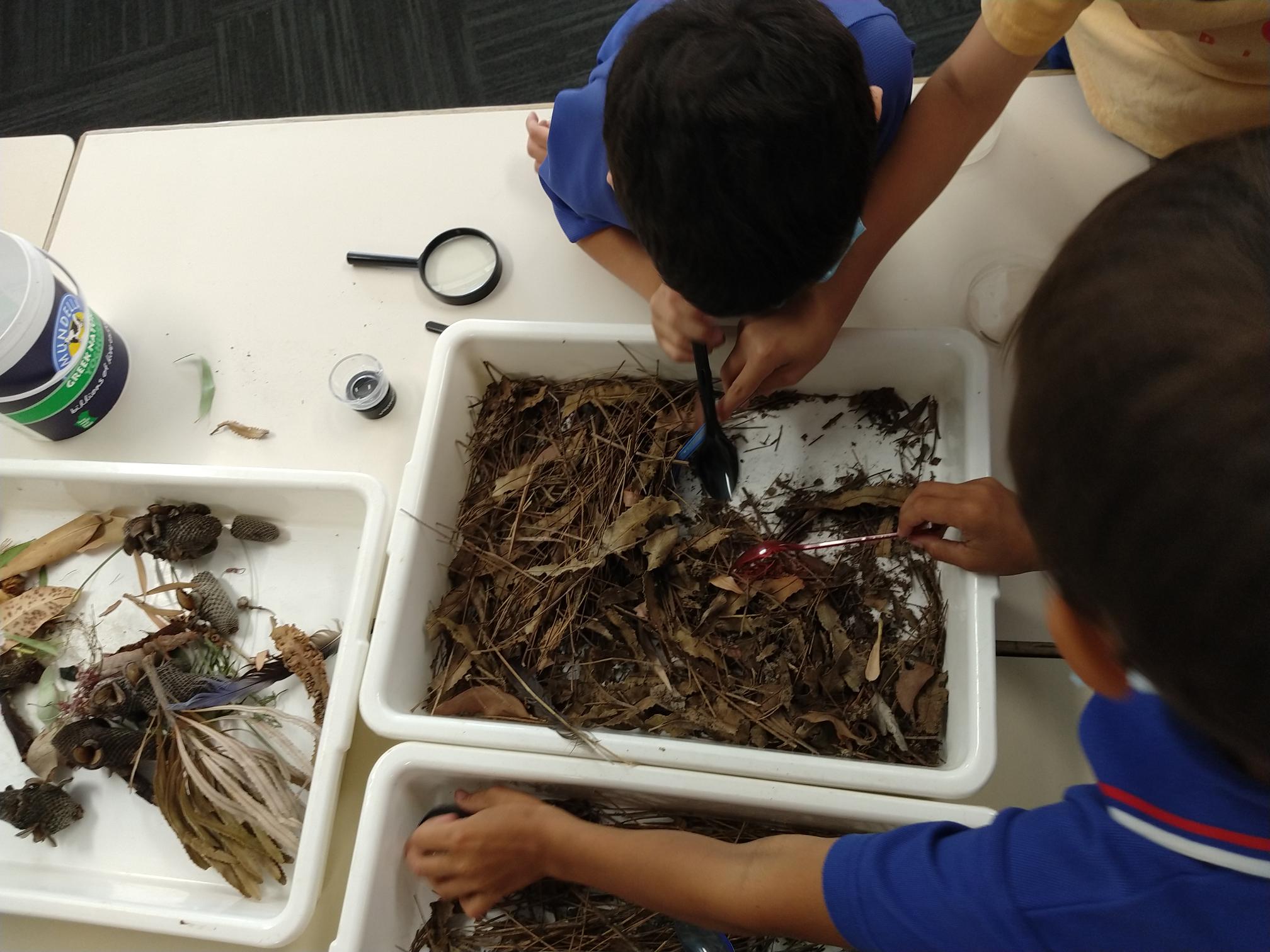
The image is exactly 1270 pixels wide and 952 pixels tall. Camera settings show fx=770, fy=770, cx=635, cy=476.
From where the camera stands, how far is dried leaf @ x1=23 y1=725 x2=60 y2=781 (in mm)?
916

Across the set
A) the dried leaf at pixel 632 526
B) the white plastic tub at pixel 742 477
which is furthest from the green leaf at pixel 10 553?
the dried leaf at pixel 632 526

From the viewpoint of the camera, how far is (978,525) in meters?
0.79

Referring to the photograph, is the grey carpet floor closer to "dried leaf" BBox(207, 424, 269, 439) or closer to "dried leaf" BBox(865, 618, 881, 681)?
"dried leaf" BBox(207, 424, 269, 439)

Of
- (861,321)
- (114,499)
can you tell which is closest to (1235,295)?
(861,321)

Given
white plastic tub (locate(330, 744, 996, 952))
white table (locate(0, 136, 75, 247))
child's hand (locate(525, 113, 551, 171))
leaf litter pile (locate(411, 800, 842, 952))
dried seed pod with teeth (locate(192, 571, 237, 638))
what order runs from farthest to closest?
1. white table (locate(0, 136, 75, 247))
2. child's hand (locate(525, 113, 551, 171))
3. dried seed pod with teeth (locate(192, 571, 237, 638))
4. leaf litter pile (locate(411, 800, 842, 952))
5. white plastic tub (locate(330, 744, 996, 952))

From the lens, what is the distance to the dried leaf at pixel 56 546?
3.37ft

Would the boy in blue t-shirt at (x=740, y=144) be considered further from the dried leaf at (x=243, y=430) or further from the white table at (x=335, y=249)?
the dried leaf at (x=243, y=430)

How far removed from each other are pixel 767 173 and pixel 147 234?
3.31 ft

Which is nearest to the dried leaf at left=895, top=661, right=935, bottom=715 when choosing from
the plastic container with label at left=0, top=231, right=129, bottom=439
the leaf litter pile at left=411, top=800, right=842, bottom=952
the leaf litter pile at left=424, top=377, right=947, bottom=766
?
the leaf litter pile at left=424, top=377, right=947, bottom=766

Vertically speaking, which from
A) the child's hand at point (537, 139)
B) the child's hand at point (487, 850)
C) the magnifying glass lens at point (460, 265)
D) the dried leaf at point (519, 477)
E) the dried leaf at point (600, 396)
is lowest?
the child's hand at point (487, 850)

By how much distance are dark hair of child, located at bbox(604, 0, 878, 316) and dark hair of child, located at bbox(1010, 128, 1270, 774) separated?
9.3 inches

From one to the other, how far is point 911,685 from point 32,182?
149cm

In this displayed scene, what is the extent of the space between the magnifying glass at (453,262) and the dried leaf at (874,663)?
26.7 inches

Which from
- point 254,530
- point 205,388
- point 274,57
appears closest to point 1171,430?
point 254,530
